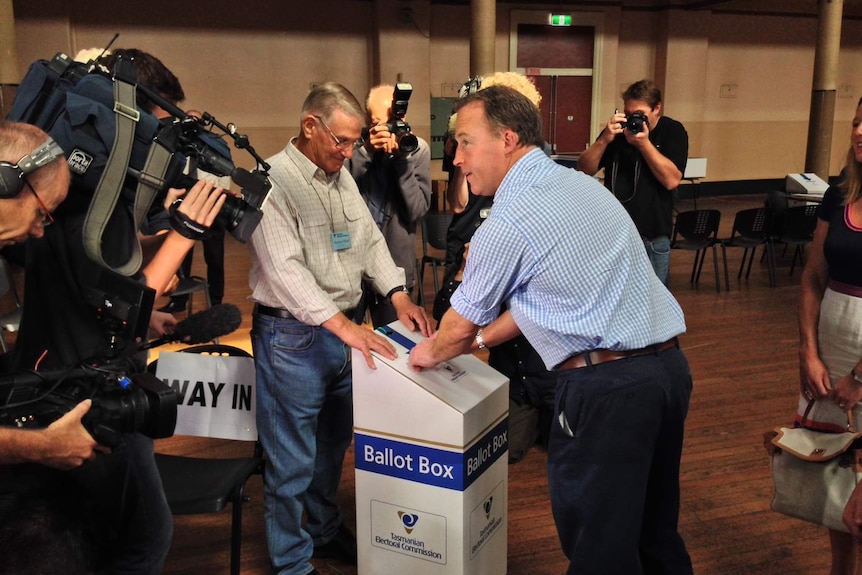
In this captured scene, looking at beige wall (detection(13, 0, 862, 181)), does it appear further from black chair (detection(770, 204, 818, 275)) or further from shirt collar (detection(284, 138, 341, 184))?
shirt collar (detection(284, 138, 341, 184))

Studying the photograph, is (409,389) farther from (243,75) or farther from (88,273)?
(243,75)

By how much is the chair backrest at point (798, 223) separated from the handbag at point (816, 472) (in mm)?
5472

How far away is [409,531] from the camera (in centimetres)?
214

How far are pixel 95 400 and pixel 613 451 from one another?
1.16 meters

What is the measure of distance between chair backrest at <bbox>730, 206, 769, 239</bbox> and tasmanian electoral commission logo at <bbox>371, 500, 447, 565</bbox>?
5.79 metres

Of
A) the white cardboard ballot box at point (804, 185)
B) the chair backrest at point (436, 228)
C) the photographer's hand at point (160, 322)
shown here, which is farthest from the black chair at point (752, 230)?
the photographer's hand at point (160, 322)

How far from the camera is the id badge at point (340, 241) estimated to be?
2.23 metres

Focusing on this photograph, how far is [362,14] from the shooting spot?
11633 millimetres

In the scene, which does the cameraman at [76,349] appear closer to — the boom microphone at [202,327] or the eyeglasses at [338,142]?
the boom microphone at [202,327]

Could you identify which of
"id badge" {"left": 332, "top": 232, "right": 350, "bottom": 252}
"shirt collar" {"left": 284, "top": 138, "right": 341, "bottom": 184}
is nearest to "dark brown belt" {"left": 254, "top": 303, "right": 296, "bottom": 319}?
"id badge" {"left": 332, "top": 232, "right": 350, "bottom": 252}

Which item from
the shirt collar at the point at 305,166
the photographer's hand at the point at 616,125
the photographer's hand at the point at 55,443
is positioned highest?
the photographer's hand at the point at 616,125

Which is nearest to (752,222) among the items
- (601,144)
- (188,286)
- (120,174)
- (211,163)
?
(601,144)

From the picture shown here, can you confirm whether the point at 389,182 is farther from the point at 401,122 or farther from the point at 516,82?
the point at 516,82

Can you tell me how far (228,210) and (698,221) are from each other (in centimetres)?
599
